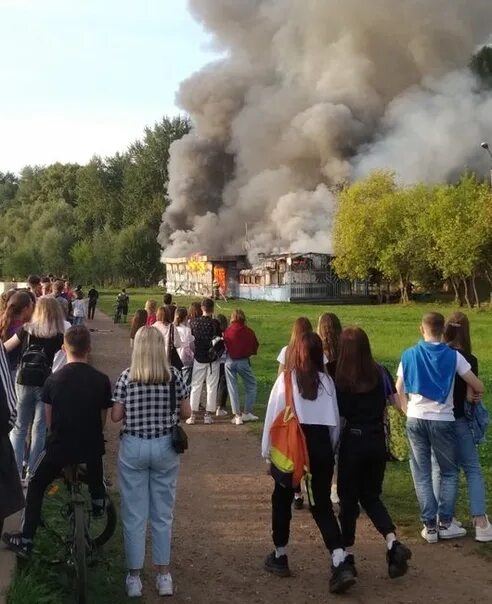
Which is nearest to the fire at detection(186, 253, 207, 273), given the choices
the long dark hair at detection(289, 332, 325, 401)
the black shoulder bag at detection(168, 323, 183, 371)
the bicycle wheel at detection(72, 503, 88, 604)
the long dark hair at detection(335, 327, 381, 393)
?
the black shoulder bag at detection(168, 323, 183, 371)

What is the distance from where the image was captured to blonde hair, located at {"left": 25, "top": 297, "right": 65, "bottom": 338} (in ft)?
22.8

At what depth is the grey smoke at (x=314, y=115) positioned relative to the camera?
193 ft

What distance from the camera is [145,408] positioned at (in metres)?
4.96

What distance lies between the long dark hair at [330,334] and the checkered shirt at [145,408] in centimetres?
159

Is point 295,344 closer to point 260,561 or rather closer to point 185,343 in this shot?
point 260,561

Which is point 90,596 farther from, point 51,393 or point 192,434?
point 192,434

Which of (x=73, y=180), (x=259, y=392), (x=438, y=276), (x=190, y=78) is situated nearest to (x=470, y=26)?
(x=190, y=78)

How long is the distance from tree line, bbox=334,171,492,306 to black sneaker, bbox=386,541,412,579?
115 ft

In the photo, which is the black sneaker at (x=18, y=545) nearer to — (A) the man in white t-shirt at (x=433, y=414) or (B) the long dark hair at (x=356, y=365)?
(B) the long dark hair at (x=356, y=365)

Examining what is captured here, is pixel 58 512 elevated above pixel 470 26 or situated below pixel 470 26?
below

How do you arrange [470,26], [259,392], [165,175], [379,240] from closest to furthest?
[259,392]
[379,240]
[470,26]
[165,175]

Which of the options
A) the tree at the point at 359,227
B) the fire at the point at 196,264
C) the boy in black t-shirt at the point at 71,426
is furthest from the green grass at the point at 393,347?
the fire at the point at 196,264

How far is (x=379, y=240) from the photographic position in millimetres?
44781

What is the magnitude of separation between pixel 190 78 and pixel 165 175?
14.8 meters
